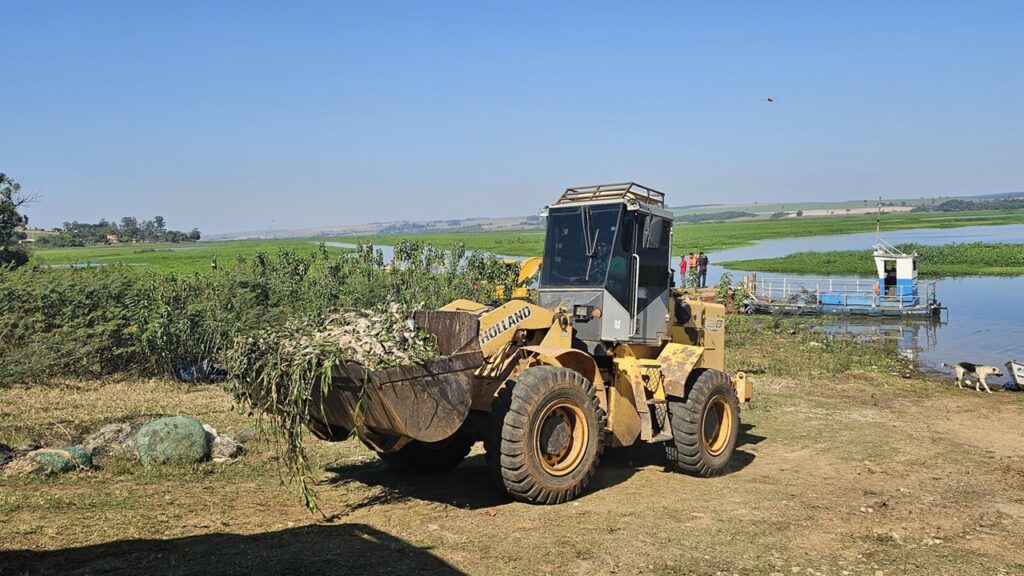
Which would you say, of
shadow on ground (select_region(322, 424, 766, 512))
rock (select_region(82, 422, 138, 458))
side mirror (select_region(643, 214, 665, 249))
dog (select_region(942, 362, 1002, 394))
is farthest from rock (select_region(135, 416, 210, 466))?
dog (select_region(942, 362, 1002, 394))

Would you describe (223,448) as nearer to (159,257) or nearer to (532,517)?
(532,517)

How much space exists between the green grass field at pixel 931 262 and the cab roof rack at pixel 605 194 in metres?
46.6

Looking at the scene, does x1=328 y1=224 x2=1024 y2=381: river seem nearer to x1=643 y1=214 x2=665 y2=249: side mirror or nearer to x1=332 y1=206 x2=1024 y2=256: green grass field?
x1=643 y1=214 x2=665 y2=249: side mirror

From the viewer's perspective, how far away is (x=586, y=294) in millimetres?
8930

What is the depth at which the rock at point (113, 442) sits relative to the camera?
9023 mm

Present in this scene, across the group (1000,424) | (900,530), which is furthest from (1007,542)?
(1000,424)

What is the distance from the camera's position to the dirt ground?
6.24m


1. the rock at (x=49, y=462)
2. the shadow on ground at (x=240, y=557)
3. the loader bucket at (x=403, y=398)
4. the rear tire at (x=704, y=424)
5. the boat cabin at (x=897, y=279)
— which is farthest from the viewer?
the boat cabin at (x=897, y=279)

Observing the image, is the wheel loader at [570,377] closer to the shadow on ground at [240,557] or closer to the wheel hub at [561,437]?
the wheel hub at [561,437]

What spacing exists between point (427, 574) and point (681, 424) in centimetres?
418

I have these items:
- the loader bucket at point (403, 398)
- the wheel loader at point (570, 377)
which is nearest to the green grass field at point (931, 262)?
the wheel loader at point (570, 377)

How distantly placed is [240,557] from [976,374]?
666 inches

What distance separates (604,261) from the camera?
8906mm

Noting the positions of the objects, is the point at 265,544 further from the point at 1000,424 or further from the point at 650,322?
the point at 1000,424
